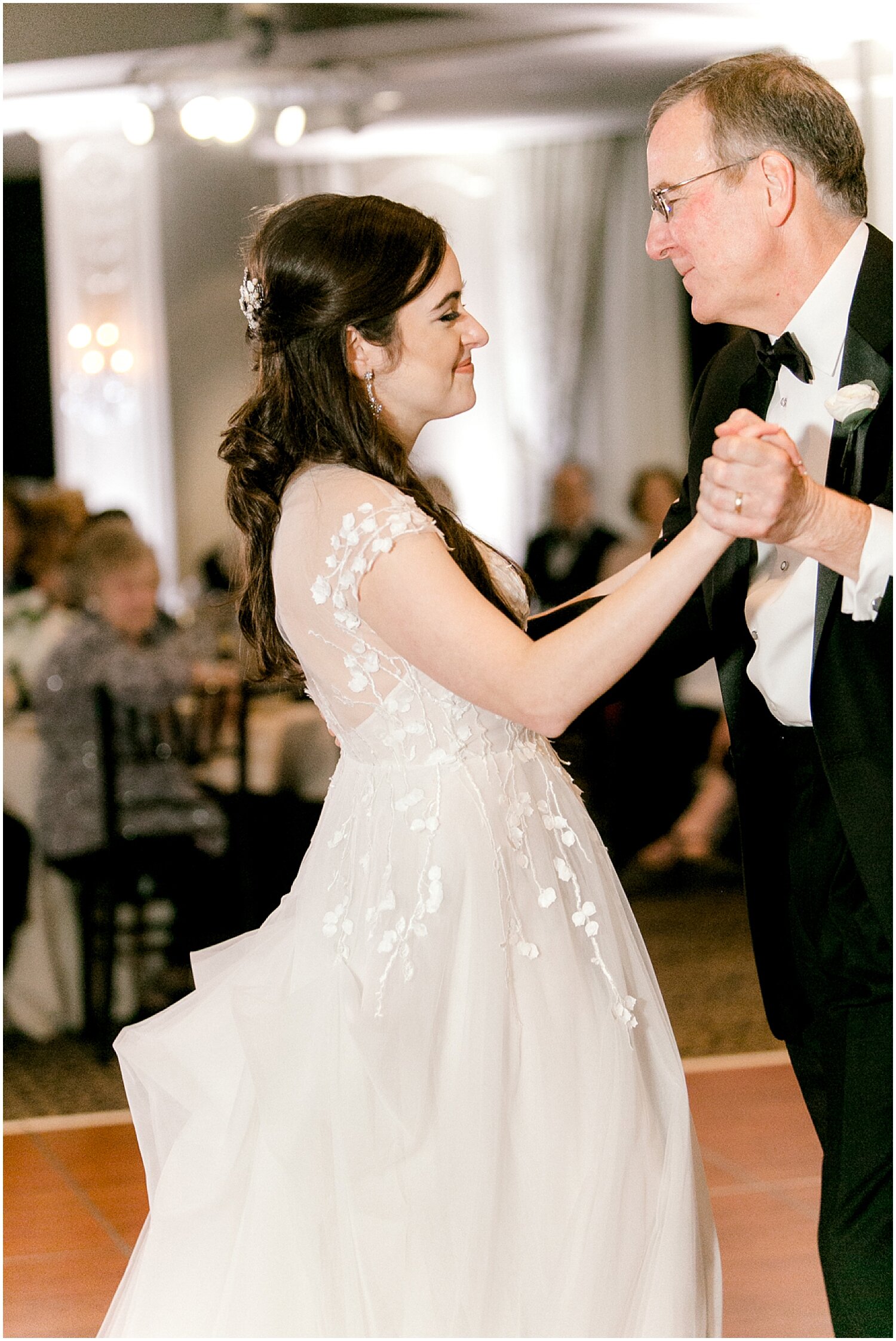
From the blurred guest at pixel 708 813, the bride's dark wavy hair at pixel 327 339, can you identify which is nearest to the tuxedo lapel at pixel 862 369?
the bride's dark wavy hair at pixel 327 339

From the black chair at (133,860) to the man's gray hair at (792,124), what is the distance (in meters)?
3.04

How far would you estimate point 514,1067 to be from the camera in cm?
186

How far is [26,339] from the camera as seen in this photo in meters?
9.25

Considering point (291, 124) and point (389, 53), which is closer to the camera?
point (291, 124)

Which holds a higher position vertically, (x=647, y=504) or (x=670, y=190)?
(x=670, y=190)

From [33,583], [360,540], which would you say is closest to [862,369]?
[360,540]

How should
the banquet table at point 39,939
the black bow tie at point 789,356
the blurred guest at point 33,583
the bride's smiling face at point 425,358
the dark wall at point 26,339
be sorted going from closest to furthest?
the black bow tie at point 789,356, the bride's smiling face at point 425,358, the banquet table at point 39,939, the blurred guest at point 33,583, the dark wall at point 26,339

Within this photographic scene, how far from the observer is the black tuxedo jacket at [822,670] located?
68.8 inches

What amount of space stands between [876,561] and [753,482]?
21 cm

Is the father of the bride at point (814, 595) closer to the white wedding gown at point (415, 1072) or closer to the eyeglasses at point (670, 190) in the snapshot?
the eyeglasses at point (670, 190)

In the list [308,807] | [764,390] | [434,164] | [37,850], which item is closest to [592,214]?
[434,164]

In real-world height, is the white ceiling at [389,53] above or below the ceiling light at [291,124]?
above

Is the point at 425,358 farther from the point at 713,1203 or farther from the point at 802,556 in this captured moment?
the point at 713,1203

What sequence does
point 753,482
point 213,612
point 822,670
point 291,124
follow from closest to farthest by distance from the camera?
point 753,482 → point 822,670 → point 213,612 → point 291,124
